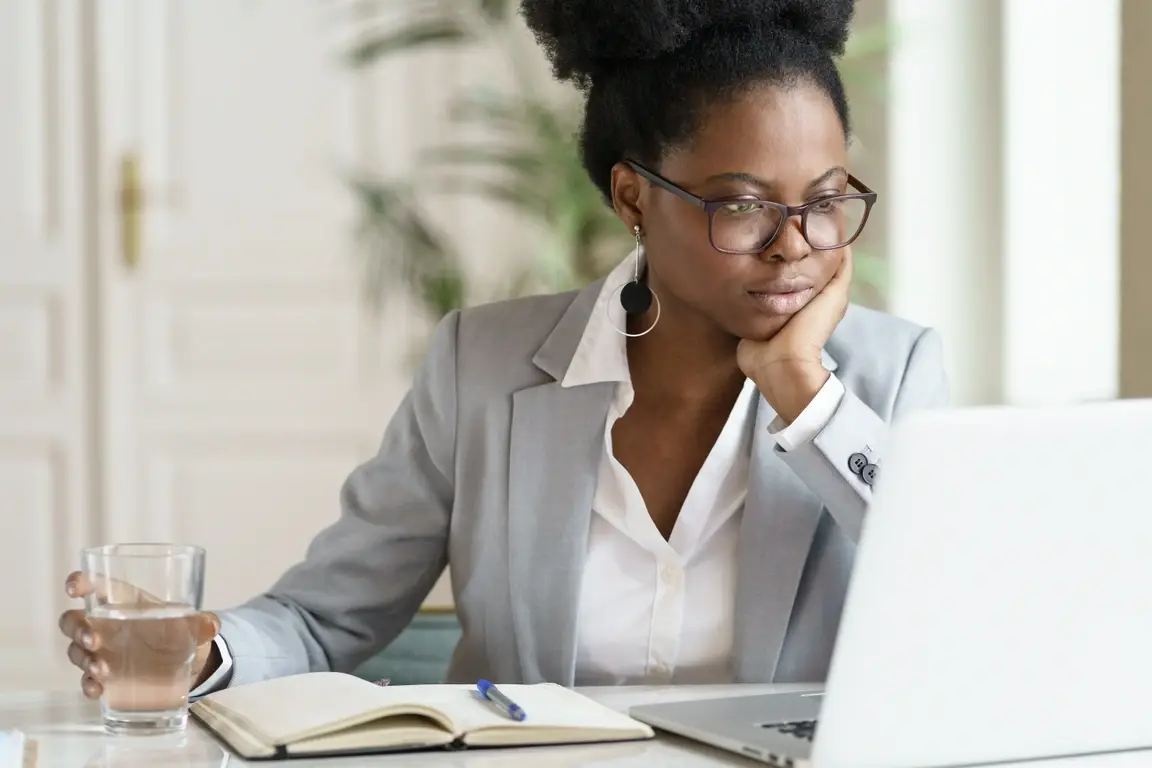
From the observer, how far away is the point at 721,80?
1.52 meters

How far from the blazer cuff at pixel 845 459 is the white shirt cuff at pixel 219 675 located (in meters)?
0.56

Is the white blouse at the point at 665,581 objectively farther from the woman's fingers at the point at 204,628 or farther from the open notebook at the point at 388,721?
the woman's fingers at the point at 204,628

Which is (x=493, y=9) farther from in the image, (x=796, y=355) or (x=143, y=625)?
(x=143, y=625)

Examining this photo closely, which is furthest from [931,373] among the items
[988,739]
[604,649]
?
[988,739]

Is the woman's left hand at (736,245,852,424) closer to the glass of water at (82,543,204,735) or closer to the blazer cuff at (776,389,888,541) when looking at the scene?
the blazer cuff at (776,389,888,541)

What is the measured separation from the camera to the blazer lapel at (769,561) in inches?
57.9

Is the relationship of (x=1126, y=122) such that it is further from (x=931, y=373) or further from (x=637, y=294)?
(x=637, y=294)

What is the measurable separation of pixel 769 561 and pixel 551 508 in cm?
24

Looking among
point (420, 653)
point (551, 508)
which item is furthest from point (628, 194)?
point (420, 653)

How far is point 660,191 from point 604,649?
1.62ft

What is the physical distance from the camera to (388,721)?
1.03 m

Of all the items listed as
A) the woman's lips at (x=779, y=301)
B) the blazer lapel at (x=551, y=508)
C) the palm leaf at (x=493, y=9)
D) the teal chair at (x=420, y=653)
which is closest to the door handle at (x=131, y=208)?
the palm leaf at (x=493, y=9)

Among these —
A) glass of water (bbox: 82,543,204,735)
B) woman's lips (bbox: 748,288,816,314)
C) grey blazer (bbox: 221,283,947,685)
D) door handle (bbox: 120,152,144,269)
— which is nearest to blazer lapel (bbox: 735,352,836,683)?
grey blazer (bbox: 221,283,947,685)

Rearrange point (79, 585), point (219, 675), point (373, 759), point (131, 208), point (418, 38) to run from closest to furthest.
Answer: point (373, 759), point (79, 585), point (219, 675), point (418, 38), point (131, 208)
